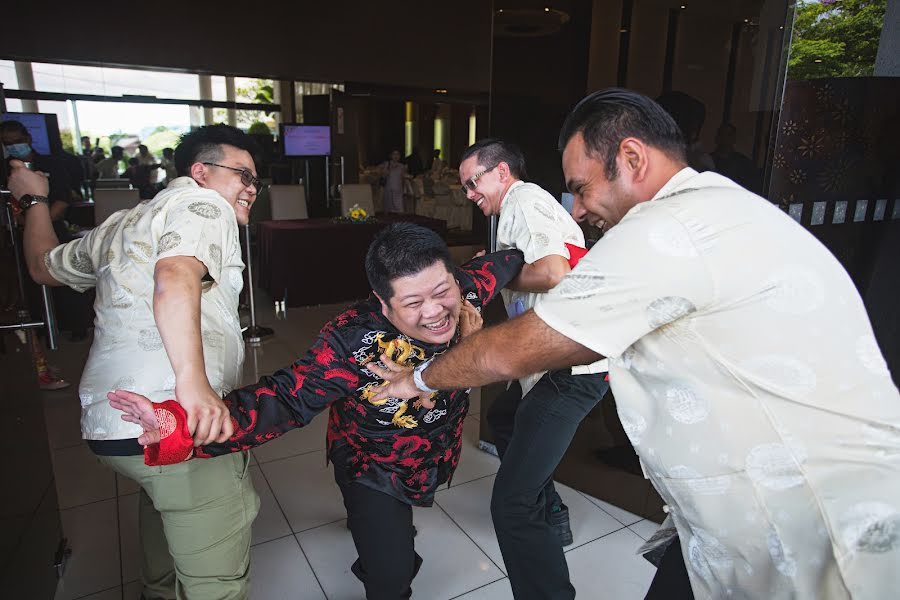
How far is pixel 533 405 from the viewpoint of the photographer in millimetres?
1836

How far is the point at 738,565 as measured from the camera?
1.02m

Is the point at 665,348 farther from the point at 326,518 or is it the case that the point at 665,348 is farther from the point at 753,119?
the point at 326,518

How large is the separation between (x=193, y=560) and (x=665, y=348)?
3.89 feet

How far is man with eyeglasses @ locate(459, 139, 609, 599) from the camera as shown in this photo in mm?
1701

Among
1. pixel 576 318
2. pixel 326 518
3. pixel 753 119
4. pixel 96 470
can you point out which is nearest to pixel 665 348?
pixel 576 318

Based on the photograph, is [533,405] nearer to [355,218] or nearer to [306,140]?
[355,218]

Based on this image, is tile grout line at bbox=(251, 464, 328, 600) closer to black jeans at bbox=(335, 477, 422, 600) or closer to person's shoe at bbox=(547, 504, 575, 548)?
black jeans at bbox=(335, 477, 422, 600)

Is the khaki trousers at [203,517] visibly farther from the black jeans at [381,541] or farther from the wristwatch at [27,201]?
the wristwatch at [27,201]

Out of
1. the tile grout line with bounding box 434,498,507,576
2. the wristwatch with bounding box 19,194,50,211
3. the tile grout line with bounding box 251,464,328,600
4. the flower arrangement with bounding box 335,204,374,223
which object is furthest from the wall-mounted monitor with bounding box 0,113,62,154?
the tile grout line with bounding box 434,498,507,576

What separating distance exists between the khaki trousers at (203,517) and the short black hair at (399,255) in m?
0.58

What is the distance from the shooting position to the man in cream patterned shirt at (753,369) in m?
0.88

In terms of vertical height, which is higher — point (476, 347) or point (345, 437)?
point (476, 347)

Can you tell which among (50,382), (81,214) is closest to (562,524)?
(50,382)

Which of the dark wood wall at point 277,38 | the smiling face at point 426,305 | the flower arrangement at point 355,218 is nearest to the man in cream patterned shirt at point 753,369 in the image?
the smiling face at point 426,305
